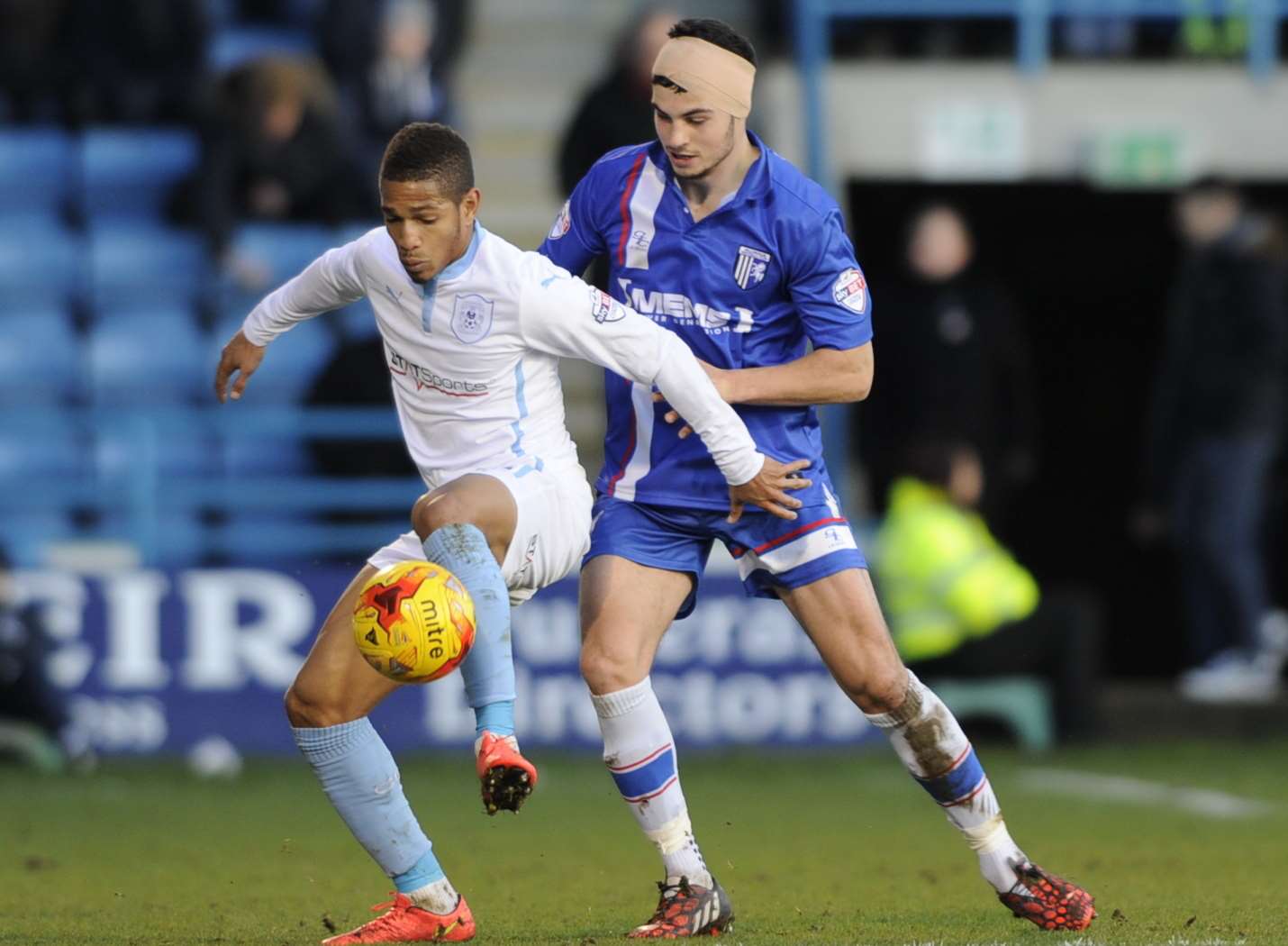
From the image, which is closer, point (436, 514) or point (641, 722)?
point (436, 514)

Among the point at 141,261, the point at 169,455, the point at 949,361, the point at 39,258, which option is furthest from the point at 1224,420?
the point at 39,258

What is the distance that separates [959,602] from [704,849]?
3.67 m

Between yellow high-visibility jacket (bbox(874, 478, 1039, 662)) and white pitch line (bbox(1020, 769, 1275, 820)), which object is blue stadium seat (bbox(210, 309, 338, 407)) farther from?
white pitch line (bbox(1020, 769, 1275, 820))

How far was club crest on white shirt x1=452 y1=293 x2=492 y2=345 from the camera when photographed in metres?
6.01

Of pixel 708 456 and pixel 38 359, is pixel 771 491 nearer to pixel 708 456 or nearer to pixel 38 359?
pixel 708 456

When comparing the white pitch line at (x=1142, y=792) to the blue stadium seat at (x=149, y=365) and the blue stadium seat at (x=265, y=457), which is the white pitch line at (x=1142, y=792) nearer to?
the blue stadium seat at (x=265, y=457)

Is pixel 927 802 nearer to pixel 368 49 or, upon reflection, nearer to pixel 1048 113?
pixel 1048 113

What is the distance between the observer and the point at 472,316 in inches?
237

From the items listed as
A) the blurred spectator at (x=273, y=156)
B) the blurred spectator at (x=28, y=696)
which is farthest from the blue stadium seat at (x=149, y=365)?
the blurred spectator at (x=28, y=696)

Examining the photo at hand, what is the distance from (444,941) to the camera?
6.12m

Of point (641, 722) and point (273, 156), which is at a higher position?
point (273, 156)

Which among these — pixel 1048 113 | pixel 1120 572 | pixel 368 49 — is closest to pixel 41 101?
pixel 368 49

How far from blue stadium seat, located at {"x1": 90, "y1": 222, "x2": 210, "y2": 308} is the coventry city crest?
7561 mm

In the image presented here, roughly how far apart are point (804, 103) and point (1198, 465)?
2.96 meters
